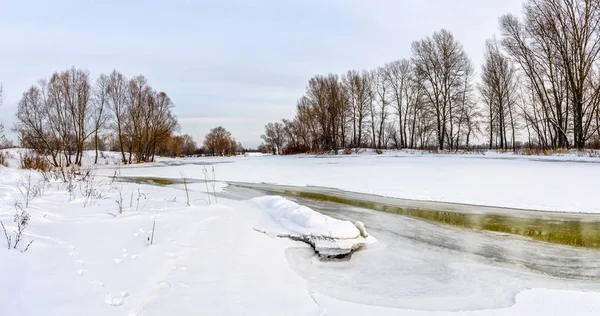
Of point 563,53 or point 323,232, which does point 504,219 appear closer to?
point 323,232

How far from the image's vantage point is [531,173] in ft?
45.9

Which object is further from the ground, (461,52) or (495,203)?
(461,52)

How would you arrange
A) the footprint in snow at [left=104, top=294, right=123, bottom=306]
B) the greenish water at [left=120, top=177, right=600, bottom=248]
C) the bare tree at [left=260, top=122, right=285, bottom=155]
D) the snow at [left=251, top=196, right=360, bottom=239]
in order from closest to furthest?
1. the footprint in snow at [left=104, top=294, right=123, bottom=306]
2. the snow at [left=251, top=196, right=360, bottom=239]
3. the greenish water at [left=120, top=177, right=600, bottom=248]
4. the bare tree at [left=260, top=122, right=285, bottom=155]

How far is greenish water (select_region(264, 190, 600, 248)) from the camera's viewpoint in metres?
6.34

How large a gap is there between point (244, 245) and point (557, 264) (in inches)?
189

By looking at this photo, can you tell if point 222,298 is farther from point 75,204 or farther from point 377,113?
point 377,113

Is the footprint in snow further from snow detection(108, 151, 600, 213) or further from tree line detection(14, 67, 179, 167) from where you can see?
tree line detection(14, 67, 179, 167)

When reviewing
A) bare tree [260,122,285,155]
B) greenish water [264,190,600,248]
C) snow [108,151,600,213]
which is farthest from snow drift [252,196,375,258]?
bare tree [260,122,285,155]

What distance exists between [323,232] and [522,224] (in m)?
4.98

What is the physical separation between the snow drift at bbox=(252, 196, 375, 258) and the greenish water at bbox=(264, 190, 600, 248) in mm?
2959

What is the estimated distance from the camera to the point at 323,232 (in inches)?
232

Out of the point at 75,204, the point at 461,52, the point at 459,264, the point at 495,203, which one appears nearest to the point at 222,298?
the point at 459,264

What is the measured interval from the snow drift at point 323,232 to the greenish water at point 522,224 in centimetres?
296

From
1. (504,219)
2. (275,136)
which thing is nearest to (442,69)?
(504,219)
